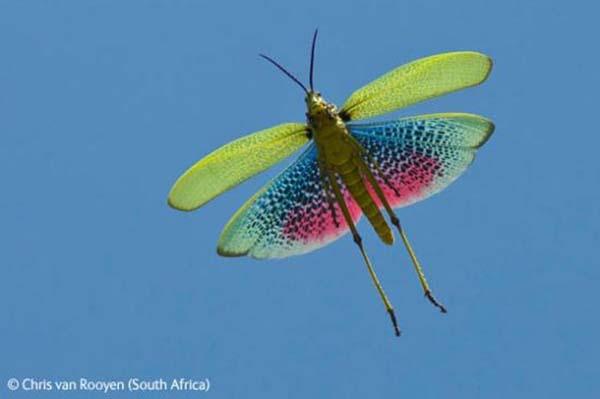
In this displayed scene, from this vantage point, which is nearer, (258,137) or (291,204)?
(258,137)

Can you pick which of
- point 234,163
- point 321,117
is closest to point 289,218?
point 234,163

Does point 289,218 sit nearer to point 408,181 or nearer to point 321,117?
point 408,181

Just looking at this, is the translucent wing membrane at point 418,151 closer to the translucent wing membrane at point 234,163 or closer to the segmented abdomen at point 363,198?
the segmented abdomen at point 363,198

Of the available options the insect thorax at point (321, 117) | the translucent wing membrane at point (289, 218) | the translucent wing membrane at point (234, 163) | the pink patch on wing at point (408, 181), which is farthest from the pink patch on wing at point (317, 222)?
the insect thorax at point (321, 117)

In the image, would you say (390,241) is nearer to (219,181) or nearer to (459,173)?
(459,173)

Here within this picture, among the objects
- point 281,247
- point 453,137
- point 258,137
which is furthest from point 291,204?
point 453,137

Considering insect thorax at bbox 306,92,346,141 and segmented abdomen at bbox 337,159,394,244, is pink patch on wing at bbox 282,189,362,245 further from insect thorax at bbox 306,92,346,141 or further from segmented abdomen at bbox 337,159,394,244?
insect thorax at bbox 306,92,346,141
